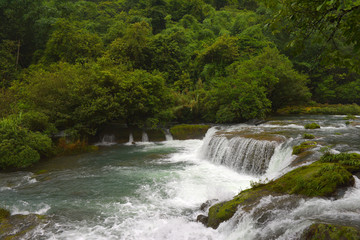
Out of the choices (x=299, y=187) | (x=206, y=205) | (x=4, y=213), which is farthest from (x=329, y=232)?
(x=4, y=213)

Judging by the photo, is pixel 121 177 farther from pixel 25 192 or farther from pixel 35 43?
pixel 35 43

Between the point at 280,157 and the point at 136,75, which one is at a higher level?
the point at 136,75

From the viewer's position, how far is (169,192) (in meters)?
9.10

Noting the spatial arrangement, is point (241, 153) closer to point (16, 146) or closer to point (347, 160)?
point (347, 160)

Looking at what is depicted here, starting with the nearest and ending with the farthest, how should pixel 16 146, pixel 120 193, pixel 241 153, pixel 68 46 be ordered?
1. pixel 120 193
2. pixel 241 153
3. pixel 16 146
4. pixel 68 46

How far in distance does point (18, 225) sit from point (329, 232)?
742 centimetres

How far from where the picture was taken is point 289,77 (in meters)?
22.7

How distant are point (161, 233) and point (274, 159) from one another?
6.34m

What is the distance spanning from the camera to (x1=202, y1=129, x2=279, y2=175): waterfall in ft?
36.0

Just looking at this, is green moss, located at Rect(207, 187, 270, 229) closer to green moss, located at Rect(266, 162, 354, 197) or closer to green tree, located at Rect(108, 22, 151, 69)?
green moss, located at Rect(266, 162, 354, 197)

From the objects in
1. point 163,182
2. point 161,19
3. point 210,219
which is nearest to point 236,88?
point 163,182

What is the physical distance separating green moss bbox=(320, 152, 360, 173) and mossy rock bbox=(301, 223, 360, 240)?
2.94 m

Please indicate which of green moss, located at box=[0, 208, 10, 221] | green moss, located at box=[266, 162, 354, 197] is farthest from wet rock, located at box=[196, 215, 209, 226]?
green moss, located at box=[0, 208, 10, 221]

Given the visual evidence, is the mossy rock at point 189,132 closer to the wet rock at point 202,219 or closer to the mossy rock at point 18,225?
the wet rock at point 202,219
